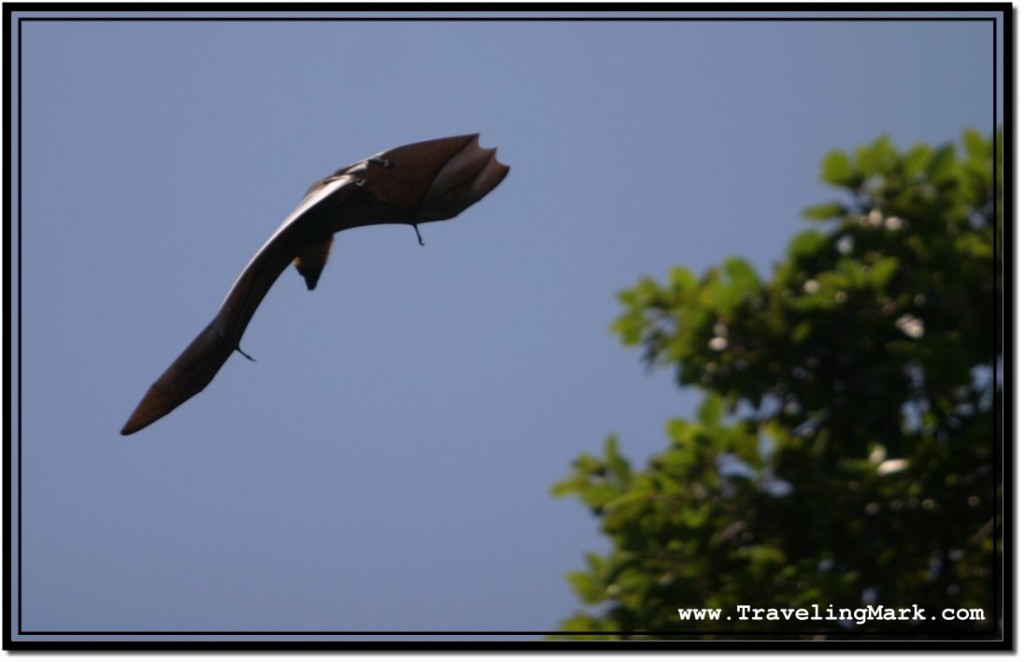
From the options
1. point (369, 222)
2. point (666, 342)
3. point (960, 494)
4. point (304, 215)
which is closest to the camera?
point (960, 494)

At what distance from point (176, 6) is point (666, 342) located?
3.68 meters

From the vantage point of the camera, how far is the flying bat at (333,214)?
24.7ft

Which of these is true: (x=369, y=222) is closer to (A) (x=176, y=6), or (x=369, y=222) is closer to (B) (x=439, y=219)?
(B) (x=439, y=219)

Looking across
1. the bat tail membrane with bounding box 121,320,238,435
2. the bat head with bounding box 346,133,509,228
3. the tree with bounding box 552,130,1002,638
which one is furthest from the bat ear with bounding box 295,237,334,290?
the tree with bounding box 552,130,1002,638

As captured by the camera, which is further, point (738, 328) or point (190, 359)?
point (190, 359)

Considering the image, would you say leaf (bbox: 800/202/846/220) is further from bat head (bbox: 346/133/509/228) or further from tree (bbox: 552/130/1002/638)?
bat head (bbox: 346/133/509/228)

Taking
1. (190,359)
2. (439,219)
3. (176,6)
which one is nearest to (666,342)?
(439,219)

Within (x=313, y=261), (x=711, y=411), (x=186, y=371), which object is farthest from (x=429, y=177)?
(x=711, y=411)

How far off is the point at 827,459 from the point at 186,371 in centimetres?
392

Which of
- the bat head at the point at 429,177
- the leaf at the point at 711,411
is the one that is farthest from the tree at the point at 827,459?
the bat head at the point at 429,177

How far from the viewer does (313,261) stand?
7.94m

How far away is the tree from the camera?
6.11m

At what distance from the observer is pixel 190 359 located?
7789 millimetres

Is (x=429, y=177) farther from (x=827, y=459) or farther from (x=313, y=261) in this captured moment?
(x=827, y=459)
